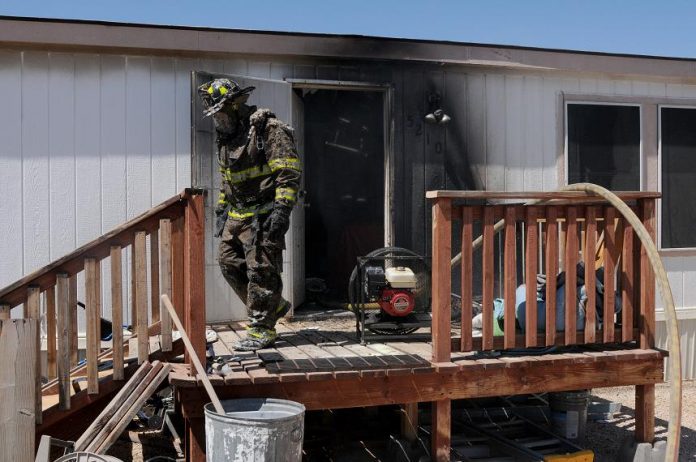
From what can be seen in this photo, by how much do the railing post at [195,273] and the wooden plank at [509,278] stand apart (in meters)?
1.87

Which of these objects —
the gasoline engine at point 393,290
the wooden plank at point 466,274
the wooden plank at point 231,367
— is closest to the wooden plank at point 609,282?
the wooden plank at point 466,274

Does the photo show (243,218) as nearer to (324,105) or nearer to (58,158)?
(58,158)

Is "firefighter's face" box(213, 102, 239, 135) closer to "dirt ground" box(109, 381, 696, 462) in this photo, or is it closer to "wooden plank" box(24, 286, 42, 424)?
"wooden plank" box(24, 286, 42, 424)

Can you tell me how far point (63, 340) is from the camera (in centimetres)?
402

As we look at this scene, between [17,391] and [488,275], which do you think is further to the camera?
[488,275]

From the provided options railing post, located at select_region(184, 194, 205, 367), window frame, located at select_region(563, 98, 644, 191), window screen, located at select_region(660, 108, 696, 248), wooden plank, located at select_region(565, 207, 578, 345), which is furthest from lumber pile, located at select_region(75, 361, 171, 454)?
window screen, located at select_region(660, 108, 696, 248)

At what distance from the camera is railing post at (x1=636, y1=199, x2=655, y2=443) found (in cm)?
483

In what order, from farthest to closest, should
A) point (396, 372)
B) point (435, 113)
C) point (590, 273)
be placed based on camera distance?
point (435, 113), point (590, 273), point (396, 372)

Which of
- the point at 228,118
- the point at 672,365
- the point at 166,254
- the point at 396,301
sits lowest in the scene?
the point at 672,365

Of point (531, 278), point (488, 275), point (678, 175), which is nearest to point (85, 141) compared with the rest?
point (488, 275)

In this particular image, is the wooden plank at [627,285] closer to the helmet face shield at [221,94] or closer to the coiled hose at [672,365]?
the coiled hose at [672,365]

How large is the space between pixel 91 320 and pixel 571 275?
294cm

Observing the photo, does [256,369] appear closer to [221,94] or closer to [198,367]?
[198,367]

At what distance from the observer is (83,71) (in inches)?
244
